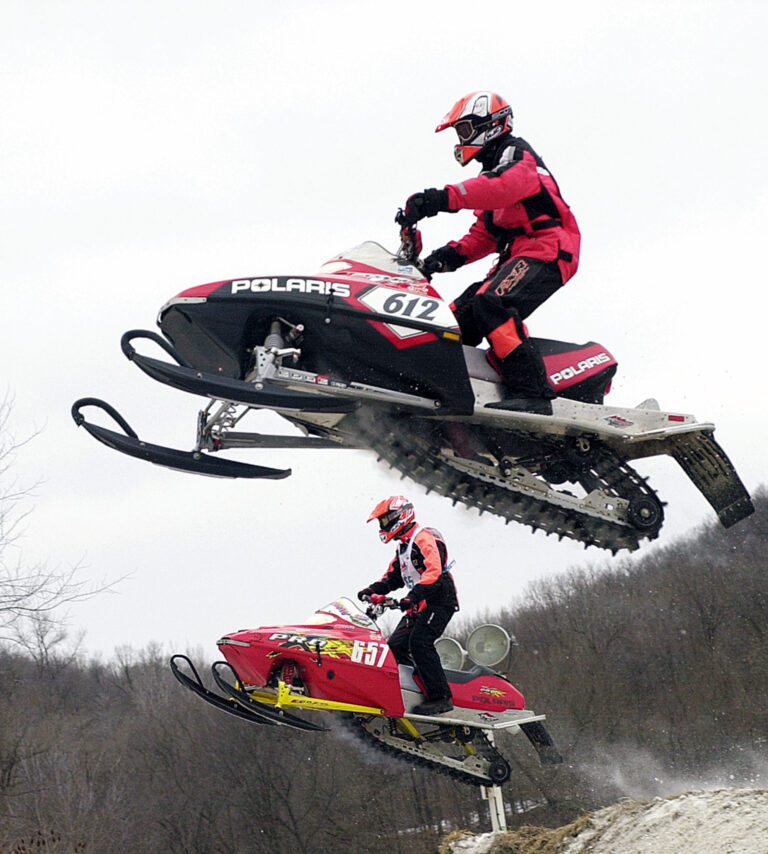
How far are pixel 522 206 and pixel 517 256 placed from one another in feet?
1.11

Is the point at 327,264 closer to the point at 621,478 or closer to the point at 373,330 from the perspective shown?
the point at 373,330

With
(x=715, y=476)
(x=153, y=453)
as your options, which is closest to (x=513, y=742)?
(x=715, y=476)

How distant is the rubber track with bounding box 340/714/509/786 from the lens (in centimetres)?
996

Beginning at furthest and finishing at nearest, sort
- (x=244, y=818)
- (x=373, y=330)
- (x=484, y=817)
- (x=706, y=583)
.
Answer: (x=706, y=583)
(x=244, y=818)
(x=484, y=817)
(x=373, y=330)

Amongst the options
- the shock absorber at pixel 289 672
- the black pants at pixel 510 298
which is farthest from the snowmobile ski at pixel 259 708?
the black pants at pixel 510 298

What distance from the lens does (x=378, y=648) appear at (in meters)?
9.41

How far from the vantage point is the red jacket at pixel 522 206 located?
24.4 feet

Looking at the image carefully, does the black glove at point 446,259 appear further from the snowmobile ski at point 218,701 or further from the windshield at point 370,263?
the snowmobile ski at point 218,701

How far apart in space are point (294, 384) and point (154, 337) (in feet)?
3.19

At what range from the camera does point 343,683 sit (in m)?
9.31

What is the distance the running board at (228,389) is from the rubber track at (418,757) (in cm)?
371

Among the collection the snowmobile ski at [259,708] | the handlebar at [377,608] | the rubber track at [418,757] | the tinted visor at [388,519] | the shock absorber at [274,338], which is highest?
the shock absorber at [274,338]

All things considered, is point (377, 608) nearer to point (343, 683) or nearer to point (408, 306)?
point (343, 683)

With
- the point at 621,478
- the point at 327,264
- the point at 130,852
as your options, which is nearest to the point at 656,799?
the point at 621,478
